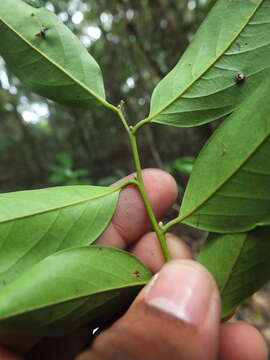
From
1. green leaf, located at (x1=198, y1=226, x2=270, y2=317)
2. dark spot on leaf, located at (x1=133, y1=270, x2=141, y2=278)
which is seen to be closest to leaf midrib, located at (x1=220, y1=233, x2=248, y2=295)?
green leaf, located at (x1=198, y1=226, x2=270, y2=317)

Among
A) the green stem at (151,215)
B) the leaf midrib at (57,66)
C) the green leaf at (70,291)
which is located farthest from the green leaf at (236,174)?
the leaf midrib at (57,66)

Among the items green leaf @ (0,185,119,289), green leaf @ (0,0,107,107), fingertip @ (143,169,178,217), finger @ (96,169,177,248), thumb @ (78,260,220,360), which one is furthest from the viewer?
fingertip @ (143,169,178,217)

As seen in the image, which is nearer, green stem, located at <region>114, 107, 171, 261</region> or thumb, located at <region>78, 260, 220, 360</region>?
thumb, located at <region>78, 260, 220, 360</region>

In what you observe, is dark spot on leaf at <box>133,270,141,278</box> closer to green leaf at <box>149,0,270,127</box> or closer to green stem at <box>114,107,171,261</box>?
green stem at <box>114,107,171,261</box>

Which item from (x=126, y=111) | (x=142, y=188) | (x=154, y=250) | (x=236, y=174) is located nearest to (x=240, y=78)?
(x=236, y=174)

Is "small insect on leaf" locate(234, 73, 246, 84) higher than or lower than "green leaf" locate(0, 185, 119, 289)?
higher

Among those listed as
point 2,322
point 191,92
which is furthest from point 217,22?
point 2,322
